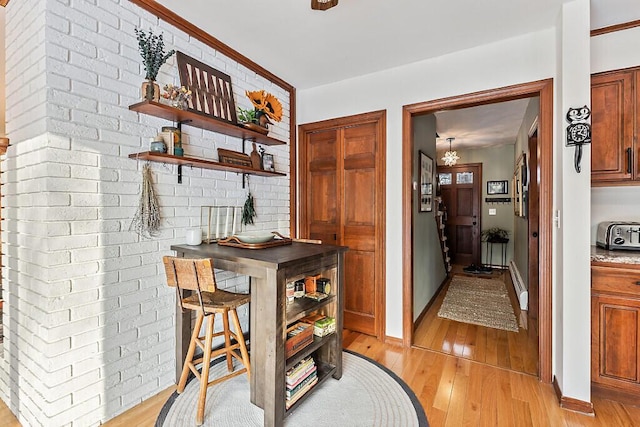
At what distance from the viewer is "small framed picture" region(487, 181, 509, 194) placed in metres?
5.95

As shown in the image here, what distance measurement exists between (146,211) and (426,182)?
3.12 metres

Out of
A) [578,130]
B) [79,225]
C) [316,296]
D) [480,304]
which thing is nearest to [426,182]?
[480,304]

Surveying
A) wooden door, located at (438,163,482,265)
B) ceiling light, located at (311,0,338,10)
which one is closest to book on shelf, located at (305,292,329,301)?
ceiling light, located at (311,0,338,10)

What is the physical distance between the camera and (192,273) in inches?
65.4

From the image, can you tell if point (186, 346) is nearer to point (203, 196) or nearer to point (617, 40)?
point (203, 196)

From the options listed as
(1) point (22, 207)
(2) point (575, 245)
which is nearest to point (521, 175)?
(2) point (575, 245)

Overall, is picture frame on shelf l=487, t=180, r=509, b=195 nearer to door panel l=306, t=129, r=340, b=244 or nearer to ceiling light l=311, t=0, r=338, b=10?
door panel l=306, t=129, r=340, b=244

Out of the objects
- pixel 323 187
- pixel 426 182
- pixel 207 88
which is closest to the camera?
pixel 207 88

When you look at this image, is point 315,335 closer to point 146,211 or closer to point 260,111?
point 146,211

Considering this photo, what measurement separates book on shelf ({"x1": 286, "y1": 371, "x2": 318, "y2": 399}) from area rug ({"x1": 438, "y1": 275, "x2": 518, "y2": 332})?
2.10 m

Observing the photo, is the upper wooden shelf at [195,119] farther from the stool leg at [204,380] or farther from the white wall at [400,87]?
the stool leg at [204,380]

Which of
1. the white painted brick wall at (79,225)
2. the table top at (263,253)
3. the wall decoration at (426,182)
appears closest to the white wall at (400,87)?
the wall decoration at (426,182)

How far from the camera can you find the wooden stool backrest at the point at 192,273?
1.61m

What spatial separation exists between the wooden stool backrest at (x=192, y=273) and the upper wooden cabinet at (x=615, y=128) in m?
2.65
